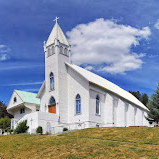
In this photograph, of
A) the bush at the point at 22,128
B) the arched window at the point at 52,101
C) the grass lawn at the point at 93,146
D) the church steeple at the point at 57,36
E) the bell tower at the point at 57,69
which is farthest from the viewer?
the church steeple at the point at 57,36

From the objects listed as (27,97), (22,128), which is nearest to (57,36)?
(27,97)

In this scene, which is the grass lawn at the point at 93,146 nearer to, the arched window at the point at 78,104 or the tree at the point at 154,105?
the arched window at the point at 78,104

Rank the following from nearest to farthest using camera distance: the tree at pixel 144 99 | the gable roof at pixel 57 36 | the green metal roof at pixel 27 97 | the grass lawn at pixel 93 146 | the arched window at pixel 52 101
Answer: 1. the grass lawn at pixel 93 146
2. the arched window at pixel 52 101
3. the gable roof at pixel 57 36
4. the green metal roof at pixel 27 97
5. the tree at pixel 144 99

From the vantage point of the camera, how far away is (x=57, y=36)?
1561 inches

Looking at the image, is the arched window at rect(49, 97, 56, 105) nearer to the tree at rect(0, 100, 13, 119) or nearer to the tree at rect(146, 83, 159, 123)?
the tree at rect(146, 83, 159, 123)

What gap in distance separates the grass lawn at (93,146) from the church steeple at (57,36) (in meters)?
16.7

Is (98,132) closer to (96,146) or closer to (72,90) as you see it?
(96,146)

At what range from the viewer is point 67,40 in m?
41.0

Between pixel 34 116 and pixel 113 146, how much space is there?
17654 mm

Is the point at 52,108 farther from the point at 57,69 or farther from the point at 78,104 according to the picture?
the point at 57,69

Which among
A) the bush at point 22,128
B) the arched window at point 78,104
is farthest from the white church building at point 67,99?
the bush at point 22,128

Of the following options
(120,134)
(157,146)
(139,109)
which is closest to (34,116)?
(120,134)

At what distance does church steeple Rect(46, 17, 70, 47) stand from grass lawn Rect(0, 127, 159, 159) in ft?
54.9

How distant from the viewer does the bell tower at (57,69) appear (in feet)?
124
